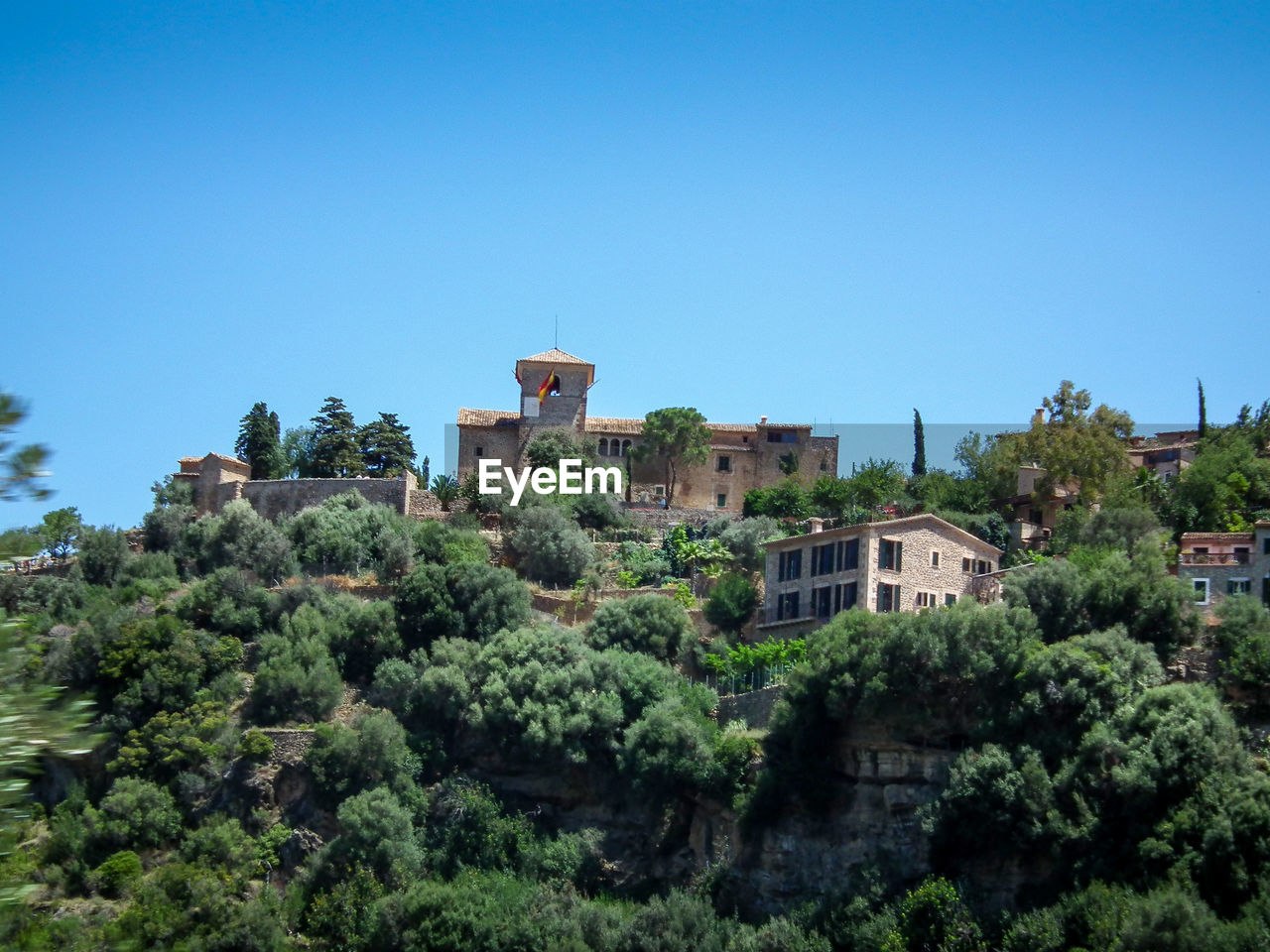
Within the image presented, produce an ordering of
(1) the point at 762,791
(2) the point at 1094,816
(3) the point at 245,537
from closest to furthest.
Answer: (2) the point at 1094,816 < (1) the point at 762,791 < (3) the point at 245,537

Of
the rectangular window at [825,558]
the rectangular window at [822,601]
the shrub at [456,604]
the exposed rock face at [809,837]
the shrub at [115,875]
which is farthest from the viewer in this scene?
the shrub at [456,604]

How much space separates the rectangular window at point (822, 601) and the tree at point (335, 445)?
22385 mm

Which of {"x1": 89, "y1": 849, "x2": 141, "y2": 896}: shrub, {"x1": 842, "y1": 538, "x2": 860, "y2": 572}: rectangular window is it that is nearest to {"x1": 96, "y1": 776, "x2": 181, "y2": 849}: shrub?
{"x1": 89, "y1": 849, "x2": 141, "y2": 896}: shrub

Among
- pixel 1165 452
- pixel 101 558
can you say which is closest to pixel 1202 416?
pixel 1165 452

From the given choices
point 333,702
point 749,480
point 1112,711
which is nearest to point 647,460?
point 749,480

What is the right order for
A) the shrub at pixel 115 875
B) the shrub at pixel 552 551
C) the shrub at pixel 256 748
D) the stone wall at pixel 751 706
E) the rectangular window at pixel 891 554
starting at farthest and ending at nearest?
the shrub at pixel 552 551
the rectangular window at pixel 891 554
the shrub at pixel 256 748
the stone wall at pixel 751 706
the shrub at pixel 115 875

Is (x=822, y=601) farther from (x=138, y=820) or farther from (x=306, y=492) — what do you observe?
(x=306, y=492)

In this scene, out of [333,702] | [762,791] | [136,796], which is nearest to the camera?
[762,791]

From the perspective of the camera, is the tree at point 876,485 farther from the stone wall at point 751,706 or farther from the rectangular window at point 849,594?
the stone wall at point 751,706

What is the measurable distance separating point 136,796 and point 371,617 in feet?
26.5

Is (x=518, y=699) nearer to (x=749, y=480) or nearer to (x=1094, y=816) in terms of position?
(x=1094, y=816)

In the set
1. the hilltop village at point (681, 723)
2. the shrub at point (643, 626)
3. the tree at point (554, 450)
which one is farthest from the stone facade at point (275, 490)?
the shrub at point (643, 626)

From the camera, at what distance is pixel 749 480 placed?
65.6 metres

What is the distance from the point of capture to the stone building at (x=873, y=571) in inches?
1769
